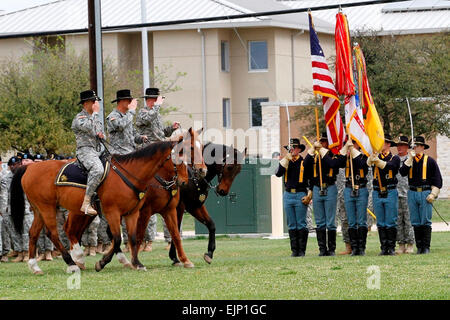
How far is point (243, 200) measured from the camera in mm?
26016

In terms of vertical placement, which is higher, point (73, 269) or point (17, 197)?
point (17, 197)

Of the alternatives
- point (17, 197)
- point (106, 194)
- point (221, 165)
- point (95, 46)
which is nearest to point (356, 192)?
point (221, 165)

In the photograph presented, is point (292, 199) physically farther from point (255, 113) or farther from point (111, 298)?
point (255, 113)

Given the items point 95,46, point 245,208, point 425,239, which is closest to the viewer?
point 425,239

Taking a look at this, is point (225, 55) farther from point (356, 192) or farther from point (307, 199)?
point (356, 192)

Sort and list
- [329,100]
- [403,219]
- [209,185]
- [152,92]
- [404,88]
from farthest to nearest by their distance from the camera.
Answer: [404,88] < [403,219] < [329,100] < [152,92] < [209,185]

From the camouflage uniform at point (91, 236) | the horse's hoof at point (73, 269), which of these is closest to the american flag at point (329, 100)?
the horse's hoof at point (73, 269)

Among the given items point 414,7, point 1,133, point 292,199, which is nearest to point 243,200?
point 292,199

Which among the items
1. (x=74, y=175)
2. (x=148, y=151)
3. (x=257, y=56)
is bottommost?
(x=74, y=175)

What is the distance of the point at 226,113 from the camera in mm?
52000

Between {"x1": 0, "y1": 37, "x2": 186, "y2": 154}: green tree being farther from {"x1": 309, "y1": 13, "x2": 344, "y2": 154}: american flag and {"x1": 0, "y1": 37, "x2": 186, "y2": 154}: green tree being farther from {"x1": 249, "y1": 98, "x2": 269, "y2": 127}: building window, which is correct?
{"x1": 309, "y1": 13, "x2": 344, "y2": 154}: american flag

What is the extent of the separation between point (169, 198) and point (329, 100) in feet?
12.3

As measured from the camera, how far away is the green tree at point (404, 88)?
38.6 meters
